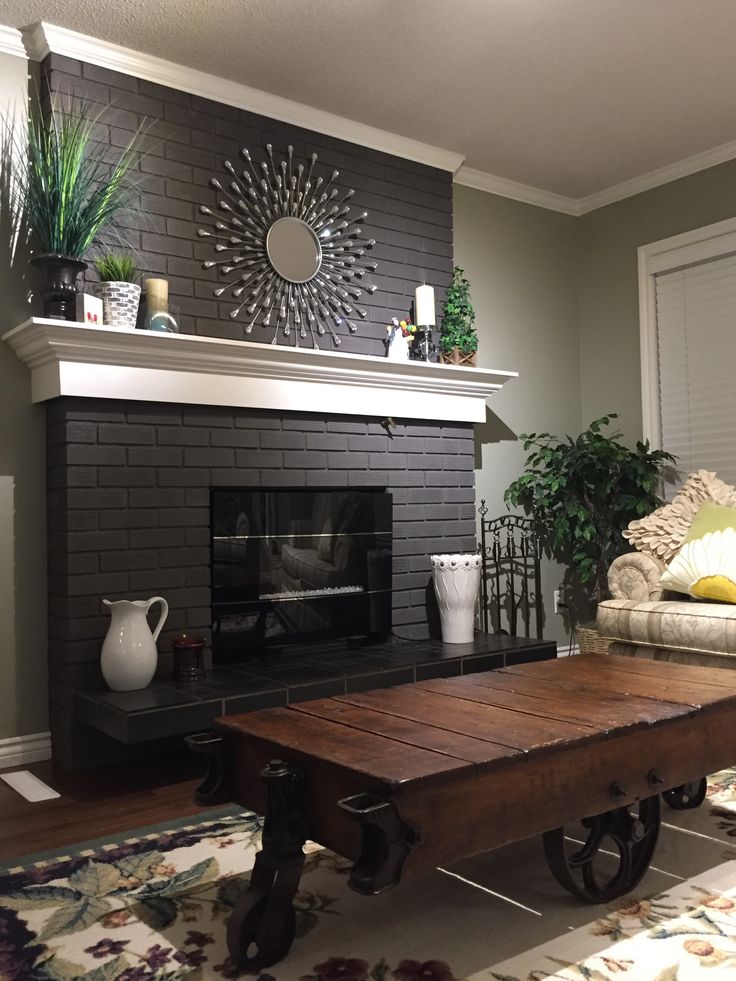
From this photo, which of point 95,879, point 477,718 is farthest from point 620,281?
point 95,879

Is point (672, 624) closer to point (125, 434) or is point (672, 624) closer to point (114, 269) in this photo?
point (125, 434)

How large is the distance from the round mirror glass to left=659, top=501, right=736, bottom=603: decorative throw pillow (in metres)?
2.00

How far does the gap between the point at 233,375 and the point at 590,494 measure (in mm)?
2184

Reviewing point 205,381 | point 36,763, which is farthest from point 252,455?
point 36,763

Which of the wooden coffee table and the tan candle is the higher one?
the tan candle

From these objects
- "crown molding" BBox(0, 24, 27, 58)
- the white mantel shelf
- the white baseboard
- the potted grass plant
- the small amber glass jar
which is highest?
"crown molding" BBox(0, 24, 27, 58)

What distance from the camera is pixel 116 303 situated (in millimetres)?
3256

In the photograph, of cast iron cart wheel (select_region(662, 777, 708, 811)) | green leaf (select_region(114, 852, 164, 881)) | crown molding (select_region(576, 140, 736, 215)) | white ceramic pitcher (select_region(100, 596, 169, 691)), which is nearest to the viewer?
green leaf (select_region(114, 852, 164, 881))

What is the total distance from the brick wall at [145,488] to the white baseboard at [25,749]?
76 millimetres

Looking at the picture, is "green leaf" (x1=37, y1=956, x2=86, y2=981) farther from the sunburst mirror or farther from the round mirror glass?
the round mirror glass

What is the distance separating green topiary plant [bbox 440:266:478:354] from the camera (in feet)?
14.2

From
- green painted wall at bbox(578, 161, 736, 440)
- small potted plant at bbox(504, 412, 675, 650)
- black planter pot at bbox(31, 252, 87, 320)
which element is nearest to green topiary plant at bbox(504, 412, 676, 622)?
small potted plant at bbox(504, 412, 675, 650)

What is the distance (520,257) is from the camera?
5098mm

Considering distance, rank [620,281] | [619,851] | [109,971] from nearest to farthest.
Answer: [109,971] → [619,851] → [620,281]
